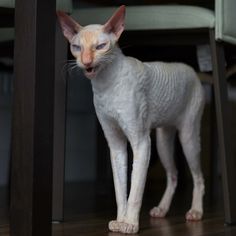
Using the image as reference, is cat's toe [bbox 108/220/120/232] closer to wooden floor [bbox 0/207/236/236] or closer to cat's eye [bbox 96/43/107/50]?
wooden floor [bbox 0/207/236/236]

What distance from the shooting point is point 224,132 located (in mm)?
1564

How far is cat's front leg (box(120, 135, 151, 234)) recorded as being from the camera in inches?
53.3

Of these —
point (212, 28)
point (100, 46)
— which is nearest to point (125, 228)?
point (100, 46)

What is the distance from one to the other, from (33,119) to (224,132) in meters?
0.71

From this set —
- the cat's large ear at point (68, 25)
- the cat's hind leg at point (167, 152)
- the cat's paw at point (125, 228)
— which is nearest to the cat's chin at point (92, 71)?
the cat's large ear at point (68, 25)

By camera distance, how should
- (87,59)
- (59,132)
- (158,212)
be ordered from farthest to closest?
(158,212), (59,132), (87,59)

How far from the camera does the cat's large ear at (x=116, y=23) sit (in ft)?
4.34

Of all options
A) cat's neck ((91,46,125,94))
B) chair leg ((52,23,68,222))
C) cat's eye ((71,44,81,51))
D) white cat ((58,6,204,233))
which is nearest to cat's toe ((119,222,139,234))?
white cat ((58,6,204,233))

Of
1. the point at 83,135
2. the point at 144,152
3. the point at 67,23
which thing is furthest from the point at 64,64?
the point at 83,135

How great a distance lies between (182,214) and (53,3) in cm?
89

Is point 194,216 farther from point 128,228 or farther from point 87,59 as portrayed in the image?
point 87,59

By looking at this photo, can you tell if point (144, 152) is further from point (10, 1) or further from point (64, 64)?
point (10, 1)

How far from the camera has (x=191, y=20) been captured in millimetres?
1571

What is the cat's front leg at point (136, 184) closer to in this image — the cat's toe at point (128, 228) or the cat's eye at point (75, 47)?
the cat's toe at point (128, 228)
